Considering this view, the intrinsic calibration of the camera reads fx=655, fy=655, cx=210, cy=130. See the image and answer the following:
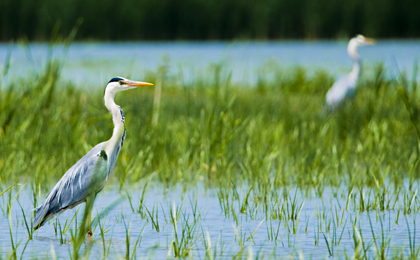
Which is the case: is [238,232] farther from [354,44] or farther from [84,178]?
[354,44]

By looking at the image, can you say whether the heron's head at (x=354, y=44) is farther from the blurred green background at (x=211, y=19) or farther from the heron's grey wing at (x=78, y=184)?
the blurred green background at (x=211, y=19)

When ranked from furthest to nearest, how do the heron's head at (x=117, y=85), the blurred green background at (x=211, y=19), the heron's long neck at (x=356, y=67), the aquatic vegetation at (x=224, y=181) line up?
the blurred green background at (x=211, y=19)
the heron's long neck at (x=356, y=67)
the heron's head at (x=117, y=85)
the aquatic vegetation at (x=224, y=181)

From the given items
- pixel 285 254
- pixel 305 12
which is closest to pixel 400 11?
pixel 305 12

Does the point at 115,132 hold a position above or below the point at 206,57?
above

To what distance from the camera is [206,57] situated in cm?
2106

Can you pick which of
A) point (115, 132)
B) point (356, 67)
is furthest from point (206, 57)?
point (115, 132)

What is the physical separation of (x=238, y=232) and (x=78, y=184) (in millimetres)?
1072

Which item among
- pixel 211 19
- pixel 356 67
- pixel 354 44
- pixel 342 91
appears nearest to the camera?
pixel 342 91

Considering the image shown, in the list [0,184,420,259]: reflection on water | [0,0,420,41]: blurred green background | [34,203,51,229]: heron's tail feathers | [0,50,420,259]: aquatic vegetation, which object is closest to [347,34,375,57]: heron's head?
[0,50,420,259]: aquatic vegetation

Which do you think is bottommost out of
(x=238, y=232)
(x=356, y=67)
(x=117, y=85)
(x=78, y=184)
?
(x=238, y=232)

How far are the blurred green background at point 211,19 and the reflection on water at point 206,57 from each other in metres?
0.57

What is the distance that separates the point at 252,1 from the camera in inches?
1029

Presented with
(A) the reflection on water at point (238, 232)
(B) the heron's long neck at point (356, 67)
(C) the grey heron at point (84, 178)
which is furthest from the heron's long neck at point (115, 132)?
(B) the heron's long neck at point (356, 67)

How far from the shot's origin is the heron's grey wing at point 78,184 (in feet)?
13.3
